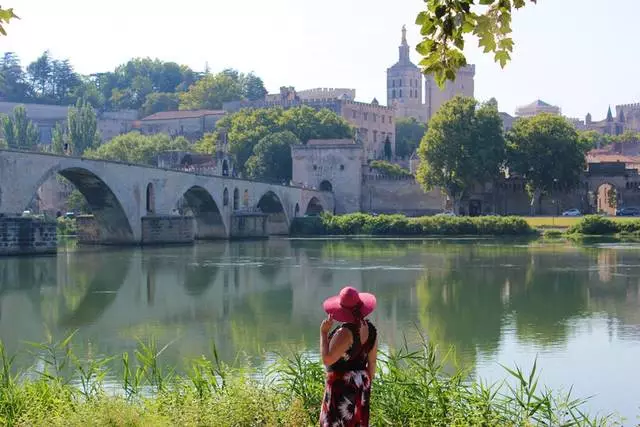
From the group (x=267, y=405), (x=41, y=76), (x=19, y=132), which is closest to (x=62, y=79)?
(x=41, y=76)

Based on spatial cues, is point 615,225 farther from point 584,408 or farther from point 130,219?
point 584,408

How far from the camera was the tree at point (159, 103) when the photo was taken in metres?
114

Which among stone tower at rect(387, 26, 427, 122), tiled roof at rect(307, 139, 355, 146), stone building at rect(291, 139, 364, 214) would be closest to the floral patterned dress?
stone building at rect(291, 139, 364, 214)

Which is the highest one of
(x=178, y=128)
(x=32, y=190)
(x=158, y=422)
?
(x=178, y=128)

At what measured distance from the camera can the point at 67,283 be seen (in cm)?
2586

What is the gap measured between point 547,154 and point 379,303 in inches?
1681

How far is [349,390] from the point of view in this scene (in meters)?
5.92

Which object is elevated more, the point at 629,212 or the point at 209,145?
the point at 209,145

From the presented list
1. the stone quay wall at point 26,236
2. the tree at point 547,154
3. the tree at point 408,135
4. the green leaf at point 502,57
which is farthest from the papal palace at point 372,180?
the green leaf at point 502,57

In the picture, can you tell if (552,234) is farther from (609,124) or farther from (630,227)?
(609,124)

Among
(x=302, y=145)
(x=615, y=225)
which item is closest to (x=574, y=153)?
(x=615, y=225)

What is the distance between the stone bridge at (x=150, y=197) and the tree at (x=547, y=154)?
1386 centimetres

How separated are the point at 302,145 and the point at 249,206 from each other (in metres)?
13.6

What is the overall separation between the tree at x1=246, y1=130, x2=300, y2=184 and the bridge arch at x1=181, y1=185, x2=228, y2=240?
1548cm
